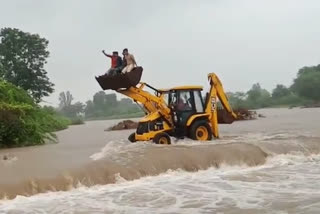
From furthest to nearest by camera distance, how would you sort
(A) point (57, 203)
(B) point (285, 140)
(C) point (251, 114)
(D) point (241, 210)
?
(C) point (251, 114) < (B) point (285, 140) < (A) point (57, 203) < (D) point (241, 210)

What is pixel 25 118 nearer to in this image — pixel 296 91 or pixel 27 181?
pixel 27 181

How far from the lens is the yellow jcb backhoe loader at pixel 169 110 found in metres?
15.9

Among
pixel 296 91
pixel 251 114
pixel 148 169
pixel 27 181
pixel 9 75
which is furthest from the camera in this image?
pixel 296 91

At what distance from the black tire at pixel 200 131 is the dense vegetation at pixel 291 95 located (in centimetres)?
5001

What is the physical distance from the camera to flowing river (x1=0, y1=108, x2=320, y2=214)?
343 inches

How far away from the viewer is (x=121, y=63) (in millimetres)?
16328

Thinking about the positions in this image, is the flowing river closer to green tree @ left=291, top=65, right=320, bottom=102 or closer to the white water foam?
the white water foam

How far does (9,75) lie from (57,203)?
41277mm

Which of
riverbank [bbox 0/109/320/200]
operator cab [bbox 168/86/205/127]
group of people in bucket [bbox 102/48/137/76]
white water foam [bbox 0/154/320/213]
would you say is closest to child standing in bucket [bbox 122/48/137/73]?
group of people in bucket [bbox 102/48/137/76]

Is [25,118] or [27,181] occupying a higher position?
[25,118]

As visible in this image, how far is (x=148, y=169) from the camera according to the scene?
11.5 metres

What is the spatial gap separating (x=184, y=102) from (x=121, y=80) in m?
2.40

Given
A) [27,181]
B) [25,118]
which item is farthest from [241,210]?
[25,118]

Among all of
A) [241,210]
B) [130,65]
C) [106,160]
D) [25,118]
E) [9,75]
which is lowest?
[241,210]
